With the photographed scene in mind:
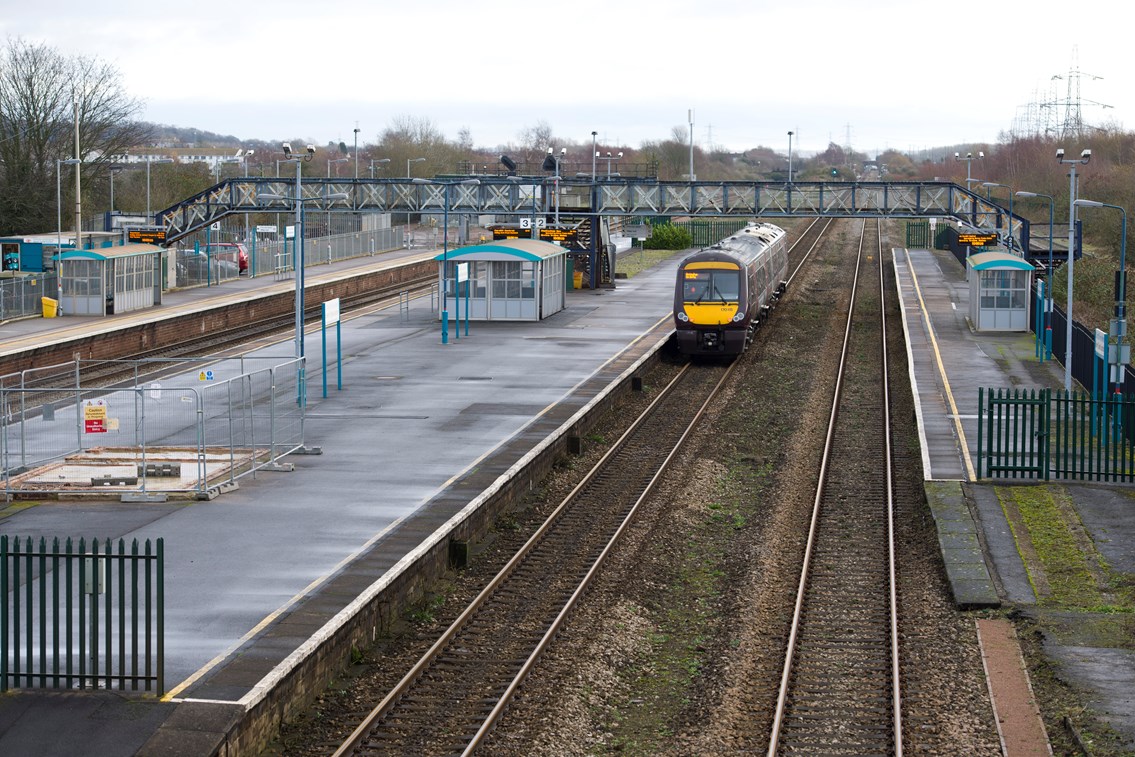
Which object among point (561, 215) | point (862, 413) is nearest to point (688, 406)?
point (862, 413)

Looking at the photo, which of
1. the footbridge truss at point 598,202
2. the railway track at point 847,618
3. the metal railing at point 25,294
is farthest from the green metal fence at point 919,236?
the railway track at point 847,618

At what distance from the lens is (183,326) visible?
146 feet

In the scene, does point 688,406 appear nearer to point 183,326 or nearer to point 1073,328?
point 1073,328

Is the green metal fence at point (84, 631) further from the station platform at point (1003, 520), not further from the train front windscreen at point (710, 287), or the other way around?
the train front windscreen at point (710, 287)

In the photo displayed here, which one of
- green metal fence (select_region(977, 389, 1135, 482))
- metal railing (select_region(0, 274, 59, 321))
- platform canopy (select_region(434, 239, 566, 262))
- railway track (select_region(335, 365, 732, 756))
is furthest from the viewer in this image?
platform canopy (select_region(434, 239, 566, 262))

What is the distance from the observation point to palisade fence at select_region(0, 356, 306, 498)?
775 inches

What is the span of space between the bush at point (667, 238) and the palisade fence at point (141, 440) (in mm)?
60414

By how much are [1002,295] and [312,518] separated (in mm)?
30112

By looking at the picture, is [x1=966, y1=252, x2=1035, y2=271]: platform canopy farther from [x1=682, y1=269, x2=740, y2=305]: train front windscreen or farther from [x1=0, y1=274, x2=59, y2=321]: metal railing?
[x1=0, y1=274, x2=59, y2=321]: metal railing

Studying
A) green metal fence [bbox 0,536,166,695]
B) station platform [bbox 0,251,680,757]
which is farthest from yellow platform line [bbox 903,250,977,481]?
green metal fence [bbox 0,536,166,695]

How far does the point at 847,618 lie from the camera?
51.7 feet

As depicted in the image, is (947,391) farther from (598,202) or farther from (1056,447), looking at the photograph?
(598,202)

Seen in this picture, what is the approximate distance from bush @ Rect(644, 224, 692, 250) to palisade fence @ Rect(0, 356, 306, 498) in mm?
60414

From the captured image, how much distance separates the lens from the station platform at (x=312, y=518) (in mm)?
11039
